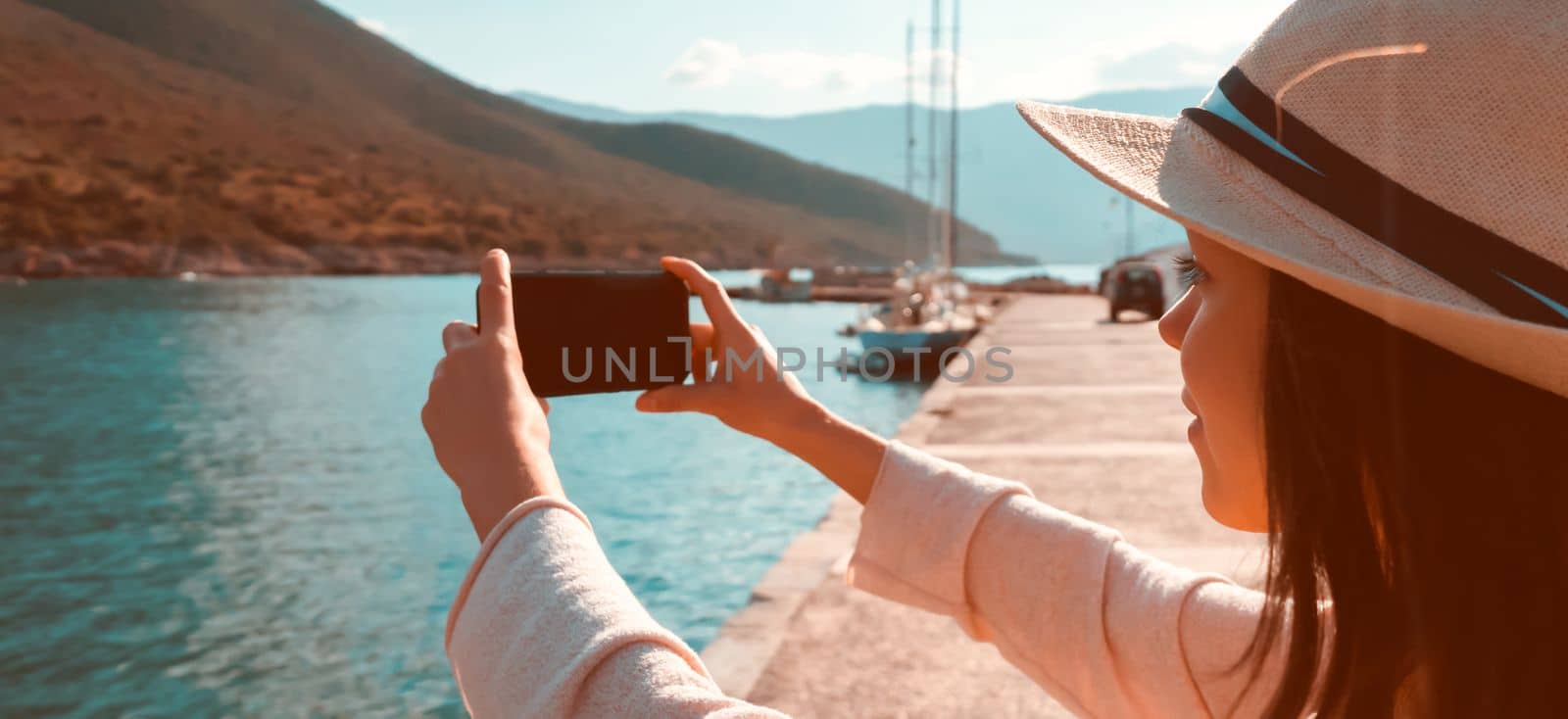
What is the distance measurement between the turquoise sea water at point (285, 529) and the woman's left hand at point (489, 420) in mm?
7218

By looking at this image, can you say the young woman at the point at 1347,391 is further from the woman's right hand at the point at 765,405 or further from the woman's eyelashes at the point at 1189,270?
the woman's right hand at the point at 765,405

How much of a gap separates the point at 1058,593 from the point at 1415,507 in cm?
66

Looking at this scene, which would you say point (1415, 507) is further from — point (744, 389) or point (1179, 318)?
point (744, 389)

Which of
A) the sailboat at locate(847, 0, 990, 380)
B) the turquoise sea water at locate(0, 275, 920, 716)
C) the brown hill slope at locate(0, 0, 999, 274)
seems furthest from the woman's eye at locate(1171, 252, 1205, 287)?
the brown hill slope at locate(0, 0, 999, 274)

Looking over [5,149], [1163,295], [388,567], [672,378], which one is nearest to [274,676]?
[388,567]

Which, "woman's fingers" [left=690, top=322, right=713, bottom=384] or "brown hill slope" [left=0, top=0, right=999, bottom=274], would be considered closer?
"woman's fingers" [left=690, top=322, right=713, bottom=384]

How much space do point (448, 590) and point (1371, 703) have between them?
11153 mm

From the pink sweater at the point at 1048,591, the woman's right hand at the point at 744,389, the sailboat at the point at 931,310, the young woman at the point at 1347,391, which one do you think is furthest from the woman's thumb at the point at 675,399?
the sailboat at the point at 931,310

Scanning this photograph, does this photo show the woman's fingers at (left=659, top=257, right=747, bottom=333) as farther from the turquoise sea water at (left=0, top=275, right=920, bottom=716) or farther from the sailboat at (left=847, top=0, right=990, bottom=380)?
the sailboat at (left=847, top=0, right=990, bottom=380)

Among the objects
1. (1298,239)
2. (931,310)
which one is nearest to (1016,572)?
(1298,239)

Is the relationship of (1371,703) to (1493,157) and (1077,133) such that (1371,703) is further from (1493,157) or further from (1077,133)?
(1077,133)

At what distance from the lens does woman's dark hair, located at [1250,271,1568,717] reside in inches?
31.4

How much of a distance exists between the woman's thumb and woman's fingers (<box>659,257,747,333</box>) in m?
0.09

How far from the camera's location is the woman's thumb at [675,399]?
1492 millimetres
